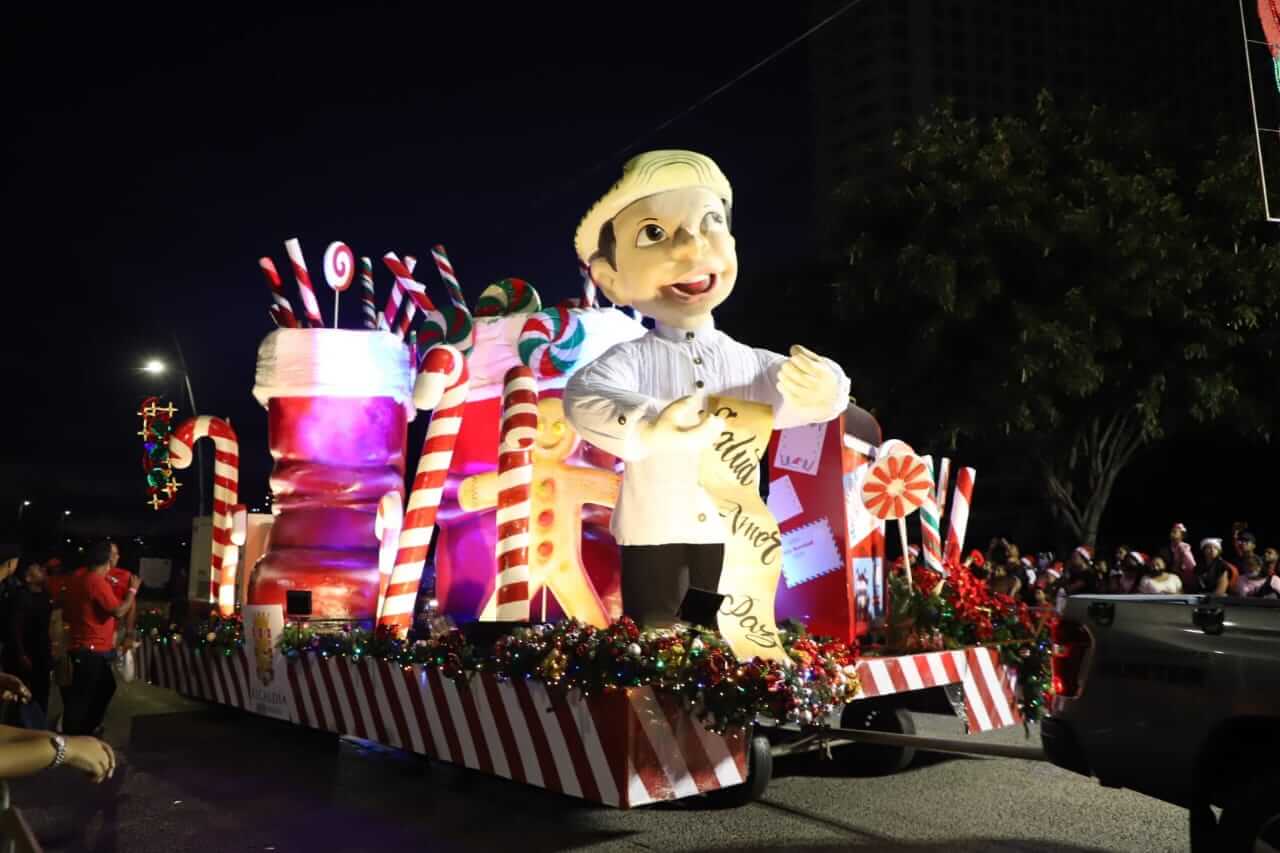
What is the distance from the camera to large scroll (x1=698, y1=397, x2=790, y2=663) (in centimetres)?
598

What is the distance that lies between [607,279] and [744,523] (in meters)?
1.57

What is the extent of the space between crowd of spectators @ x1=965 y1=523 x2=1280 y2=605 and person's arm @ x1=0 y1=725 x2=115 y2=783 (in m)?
8.48

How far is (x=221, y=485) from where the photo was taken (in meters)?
10.4

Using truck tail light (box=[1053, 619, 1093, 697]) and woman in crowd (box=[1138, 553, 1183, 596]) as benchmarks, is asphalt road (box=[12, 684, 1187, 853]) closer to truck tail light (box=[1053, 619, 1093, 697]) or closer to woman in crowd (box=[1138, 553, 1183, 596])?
truck tail light (box=[1053, 619, 1093, 697])

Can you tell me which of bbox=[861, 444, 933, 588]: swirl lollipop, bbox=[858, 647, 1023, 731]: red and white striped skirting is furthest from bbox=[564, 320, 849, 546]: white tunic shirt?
bbox=[861, 444, 933, 588]: swirl lollipop

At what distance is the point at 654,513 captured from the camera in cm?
601

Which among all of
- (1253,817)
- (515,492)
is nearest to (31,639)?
(515,492)

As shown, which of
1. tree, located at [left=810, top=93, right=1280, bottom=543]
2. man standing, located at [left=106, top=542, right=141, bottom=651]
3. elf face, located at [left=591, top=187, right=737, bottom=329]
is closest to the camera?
elf face, located at [left=591, top=187, right=737, bottom=329]

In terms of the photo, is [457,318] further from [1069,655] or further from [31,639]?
[1069,655]

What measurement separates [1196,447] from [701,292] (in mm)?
22440

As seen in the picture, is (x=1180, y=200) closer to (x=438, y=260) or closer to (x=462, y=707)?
(x=438, y=260)

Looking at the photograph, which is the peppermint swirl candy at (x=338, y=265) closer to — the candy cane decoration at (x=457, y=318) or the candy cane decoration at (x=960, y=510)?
the candy cane decoration at (x=457, y=318)

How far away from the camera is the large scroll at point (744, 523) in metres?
5.98

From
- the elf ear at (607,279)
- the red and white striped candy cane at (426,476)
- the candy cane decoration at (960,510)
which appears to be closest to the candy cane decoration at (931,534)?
the candy cane decoration at (960,510)
